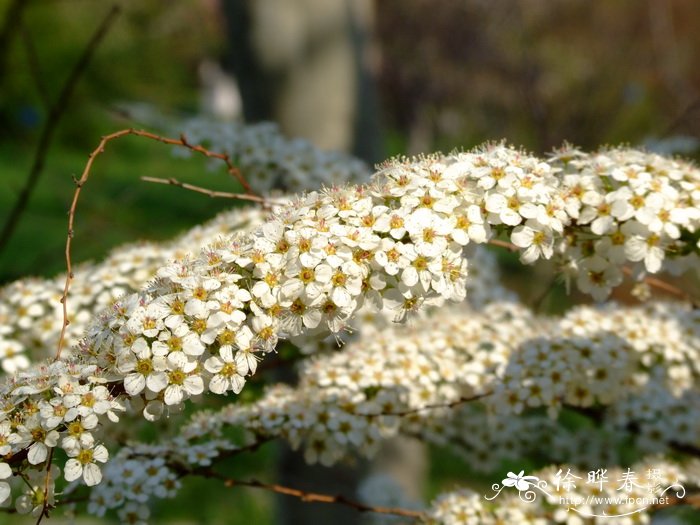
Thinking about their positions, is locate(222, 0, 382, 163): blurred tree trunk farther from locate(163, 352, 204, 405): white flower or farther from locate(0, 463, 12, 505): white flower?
locate(0, 463, 12, 505): white flower

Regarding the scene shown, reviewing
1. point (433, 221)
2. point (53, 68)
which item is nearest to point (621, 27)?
point (53, 68)

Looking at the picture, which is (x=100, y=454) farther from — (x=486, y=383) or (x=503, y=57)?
(x=503, y=57)

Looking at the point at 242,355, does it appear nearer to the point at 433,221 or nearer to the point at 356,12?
the point at 433,221

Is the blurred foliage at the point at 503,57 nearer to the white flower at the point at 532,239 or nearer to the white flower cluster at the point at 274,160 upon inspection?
the white flower cluster at the point at 274,160

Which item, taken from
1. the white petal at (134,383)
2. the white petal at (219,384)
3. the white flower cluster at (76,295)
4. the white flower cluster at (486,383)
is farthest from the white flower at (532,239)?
the white flower cluster at (76,295)

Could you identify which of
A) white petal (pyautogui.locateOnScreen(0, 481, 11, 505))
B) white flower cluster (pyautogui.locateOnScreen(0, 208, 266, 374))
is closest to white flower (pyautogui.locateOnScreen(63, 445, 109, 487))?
white petal (pyautogui.locateOnScreen(0, 481, 11, 505))

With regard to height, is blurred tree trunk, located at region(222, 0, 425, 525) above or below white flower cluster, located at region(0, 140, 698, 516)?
above
